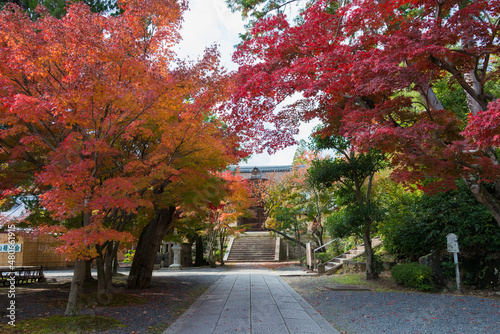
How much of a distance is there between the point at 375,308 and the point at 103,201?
18.0 ft

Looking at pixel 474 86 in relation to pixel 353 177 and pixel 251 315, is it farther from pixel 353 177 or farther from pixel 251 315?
pixel 251 315

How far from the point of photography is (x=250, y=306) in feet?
20.9

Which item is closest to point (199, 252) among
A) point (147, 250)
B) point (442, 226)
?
point (147, 250)

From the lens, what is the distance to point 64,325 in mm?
4684

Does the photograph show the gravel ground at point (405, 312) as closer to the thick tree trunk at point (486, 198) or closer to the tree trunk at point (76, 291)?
the thick tree trunk at point (486, 198)

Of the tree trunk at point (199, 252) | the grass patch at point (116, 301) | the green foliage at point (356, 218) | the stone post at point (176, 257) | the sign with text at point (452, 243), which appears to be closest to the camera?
the grass patch at point (116, 301)

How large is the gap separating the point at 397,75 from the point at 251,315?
4.97 metres

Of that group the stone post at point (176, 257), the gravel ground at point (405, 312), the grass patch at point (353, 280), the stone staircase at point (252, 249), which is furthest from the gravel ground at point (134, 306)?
the stone staircase at point (252, 249)

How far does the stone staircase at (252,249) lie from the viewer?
21406 millimetres

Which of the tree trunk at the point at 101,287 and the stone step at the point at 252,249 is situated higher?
the tree trunk at the point at 101,287

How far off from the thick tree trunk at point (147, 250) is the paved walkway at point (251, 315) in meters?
2.05

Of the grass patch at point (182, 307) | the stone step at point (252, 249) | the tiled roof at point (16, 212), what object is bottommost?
the stone step at point (252, 249)

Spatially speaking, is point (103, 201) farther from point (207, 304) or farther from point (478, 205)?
point (478, 205)

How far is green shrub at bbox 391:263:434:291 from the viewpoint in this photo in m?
7.90
